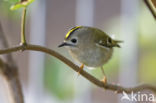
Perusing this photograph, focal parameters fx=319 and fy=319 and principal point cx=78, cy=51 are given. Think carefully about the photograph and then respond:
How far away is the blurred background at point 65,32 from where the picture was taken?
2.26m

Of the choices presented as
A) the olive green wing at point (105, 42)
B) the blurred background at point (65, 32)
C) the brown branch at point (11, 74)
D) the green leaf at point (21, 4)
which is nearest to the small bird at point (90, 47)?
the olive green wing at point (105, 42)

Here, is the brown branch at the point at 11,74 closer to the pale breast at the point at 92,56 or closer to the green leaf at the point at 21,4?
the green leaf at the point at 21,4

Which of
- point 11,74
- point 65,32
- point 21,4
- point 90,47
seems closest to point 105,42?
point 90,47

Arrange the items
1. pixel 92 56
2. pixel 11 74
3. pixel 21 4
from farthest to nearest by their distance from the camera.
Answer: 1. pixel 92 56
2. pixel 11 74
3. pixel 21 4

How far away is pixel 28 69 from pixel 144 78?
106 centimetres

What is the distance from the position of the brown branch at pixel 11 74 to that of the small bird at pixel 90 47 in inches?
11.6

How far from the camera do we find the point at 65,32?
7.96ft

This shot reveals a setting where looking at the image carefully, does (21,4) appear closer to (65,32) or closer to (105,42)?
(105,42)

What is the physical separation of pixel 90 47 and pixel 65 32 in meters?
1.31

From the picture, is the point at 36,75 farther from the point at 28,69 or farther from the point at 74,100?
the point at 74,100

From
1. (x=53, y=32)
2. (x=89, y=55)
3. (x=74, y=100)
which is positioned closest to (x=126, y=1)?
(x=53, y=32)

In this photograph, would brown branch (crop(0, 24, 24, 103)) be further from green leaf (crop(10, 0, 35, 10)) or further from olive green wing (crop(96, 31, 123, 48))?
olive green wing (crop(96, 31, 123, 48))

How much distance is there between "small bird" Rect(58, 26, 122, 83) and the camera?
3.46 feet

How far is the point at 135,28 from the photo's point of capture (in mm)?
2338
